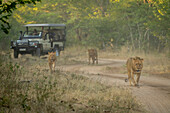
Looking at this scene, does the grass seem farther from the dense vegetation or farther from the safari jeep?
the safari jeep

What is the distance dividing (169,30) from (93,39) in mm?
12054

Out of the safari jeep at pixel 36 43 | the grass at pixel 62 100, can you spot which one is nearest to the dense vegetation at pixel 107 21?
the safari jeep at pixel 36 43

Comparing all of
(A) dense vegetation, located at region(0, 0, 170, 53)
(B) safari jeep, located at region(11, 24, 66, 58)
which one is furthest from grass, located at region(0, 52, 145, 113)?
(B) safari jeep, located at region(11, 24, 66, 58)

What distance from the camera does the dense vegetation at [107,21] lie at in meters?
27.6

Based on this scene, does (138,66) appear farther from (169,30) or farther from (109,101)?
(169,30)

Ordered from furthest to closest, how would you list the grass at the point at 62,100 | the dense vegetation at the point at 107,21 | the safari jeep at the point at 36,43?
the dense vegetation at the point at 107,21, the safari jeep at the point at 36,43, the grass at the point at 62,100

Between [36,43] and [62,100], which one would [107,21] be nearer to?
[36,43]

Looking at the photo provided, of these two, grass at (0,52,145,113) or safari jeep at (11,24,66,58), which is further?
safari jeep at (11,24,66,58)

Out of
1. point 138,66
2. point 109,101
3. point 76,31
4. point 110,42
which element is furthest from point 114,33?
point 109,101

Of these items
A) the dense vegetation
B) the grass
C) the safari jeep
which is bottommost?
the grass

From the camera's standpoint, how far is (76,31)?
4047cm

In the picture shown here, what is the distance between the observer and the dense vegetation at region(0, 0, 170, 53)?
27.6 metres

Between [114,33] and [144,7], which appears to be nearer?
[144,7]

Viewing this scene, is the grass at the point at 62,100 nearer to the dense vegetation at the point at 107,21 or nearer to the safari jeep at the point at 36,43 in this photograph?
the dense vegetation at the point at 107,21
